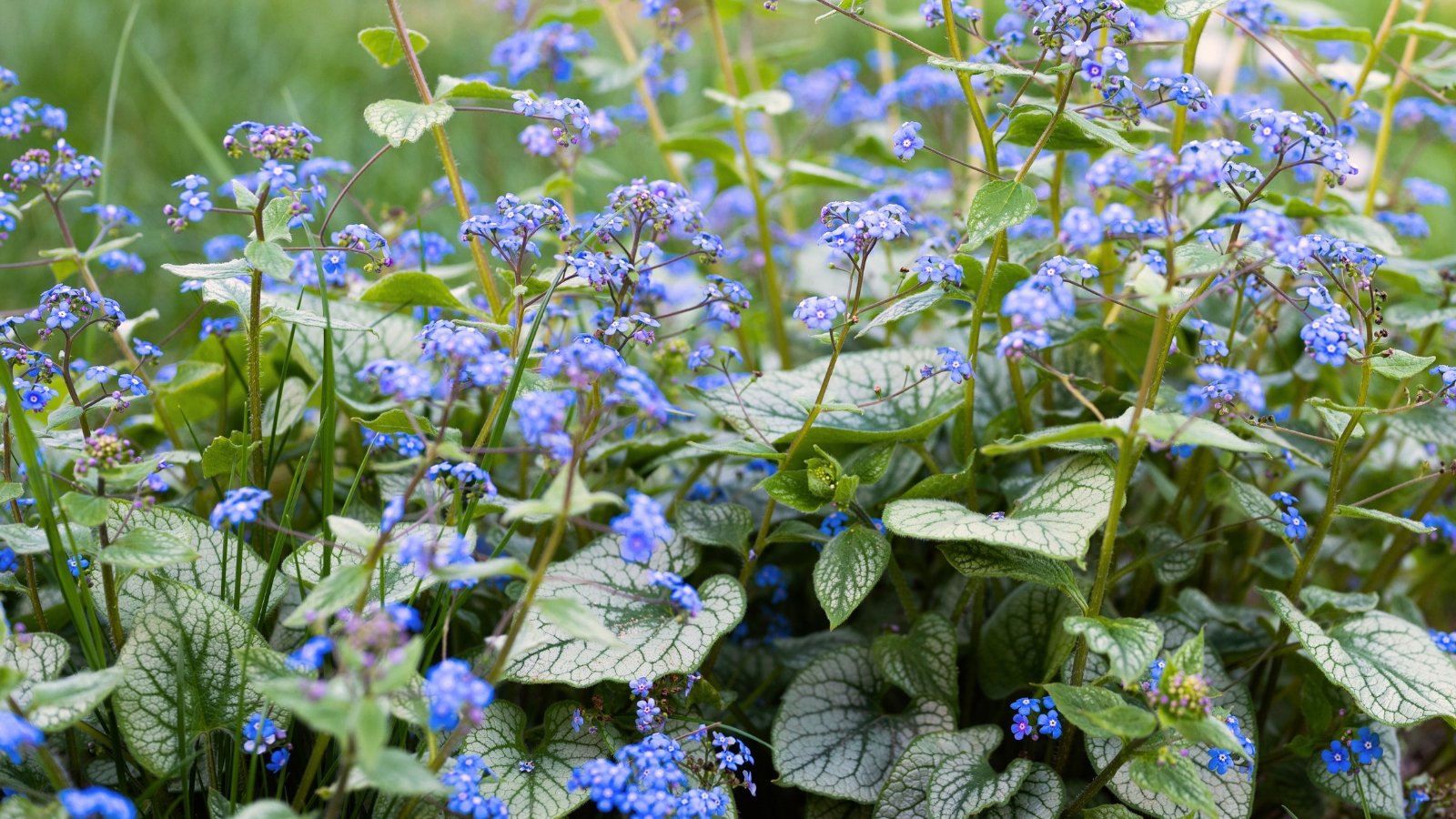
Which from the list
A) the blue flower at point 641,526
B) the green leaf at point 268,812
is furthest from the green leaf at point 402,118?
the green leaf at point 268,812

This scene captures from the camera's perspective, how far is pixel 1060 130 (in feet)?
7.24

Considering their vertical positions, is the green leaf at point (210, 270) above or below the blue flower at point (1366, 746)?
above

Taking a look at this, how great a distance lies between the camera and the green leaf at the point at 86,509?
1.73 metres

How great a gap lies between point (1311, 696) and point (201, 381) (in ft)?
8.39

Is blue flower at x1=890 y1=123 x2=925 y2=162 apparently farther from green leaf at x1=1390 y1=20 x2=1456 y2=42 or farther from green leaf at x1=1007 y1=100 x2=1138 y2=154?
green leaf at x1=1390 y1=20 x2=1456 y2=42

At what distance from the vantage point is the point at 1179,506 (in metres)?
2.64

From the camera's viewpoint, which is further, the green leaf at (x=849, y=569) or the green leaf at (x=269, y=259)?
the green leaf at (x=849, y=569)

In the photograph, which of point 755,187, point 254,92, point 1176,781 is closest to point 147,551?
point 1176,781

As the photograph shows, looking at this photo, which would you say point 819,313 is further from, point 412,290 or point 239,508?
point 239,508

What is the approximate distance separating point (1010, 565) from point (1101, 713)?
14.3 inches

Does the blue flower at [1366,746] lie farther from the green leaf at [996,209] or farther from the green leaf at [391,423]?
the green leaf at [391,423]

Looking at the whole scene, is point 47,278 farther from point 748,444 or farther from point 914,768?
point 914,768

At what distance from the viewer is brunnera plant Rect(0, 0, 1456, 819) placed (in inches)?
69.3

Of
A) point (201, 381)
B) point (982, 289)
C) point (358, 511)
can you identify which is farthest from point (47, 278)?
point (982, 289)
